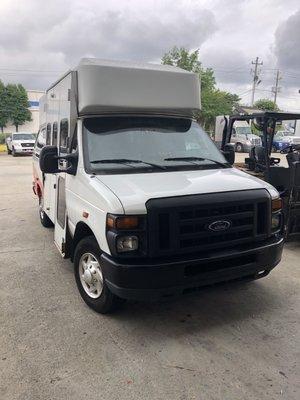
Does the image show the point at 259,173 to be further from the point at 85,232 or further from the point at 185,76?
the point at 85,232

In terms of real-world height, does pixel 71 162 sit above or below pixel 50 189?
above

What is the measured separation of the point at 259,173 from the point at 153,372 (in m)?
4.96

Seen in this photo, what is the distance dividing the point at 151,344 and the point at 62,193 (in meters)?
2.52

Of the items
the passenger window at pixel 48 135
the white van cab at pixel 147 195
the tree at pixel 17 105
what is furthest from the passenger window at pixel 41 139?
the tree at pixel 17 105

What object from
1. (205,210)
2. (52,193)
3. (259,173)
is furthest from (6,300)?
(259,173)

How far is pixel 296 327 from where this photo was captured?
408 centimetres

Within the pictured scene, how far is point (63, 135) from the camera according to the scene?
5527mm

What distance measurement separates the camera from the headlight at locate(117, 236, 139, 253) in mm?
3637

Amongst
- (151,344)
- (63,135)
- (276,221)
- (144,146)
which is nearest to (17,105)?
(63,135)

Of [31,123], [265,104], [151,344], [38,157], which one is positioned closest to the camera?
[151,344]

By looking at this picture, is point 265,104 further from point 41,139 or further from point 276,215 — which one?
point 276,215

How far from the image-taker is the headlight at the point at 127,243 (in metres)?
3.64

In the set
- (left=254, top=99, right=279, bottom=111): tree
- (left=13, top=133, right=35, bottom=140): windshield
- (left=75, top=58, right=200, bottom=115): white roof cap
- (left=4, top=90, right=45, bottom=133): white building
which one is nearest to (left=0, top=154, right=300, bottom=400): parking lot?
(left=75, top=58, right=200, bottom=115): white roof cap

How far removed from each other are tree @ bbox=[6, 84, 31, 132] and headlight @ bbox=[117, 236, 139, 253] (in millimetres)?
57543
